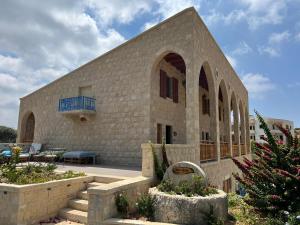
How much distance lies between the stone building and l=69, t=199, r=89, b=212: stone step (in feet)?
16.0

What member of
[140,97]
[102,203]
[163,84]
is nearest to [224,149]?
[163,84]

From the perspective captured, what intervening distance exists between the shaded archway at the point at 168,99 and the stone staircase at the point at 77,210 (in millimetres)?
5101

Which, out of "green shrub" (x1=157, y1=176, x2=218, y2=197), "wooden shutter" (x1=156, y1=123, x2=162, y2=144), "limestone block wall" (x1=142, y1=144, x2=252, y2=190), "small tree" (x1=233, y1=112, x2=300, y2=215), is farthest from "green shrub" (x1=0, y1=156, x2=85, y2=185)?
"wooden shutter" (x1=156, y1=123, x2=162, y2=144)

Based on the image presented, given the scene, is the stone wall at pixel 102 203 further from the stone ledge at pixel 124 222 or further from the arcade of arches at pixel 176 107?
the arcade of arches at pixel 176 107

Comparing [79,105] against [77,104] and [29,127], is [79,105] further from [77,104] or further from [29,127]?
[29,127]

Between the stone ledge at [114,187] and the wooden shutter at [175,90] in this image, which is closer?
the stone ledge at [114,187]

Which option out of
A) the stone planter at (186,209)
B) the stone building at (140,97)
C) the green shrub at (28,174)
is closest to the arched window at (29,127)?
the stone building at (140,97)

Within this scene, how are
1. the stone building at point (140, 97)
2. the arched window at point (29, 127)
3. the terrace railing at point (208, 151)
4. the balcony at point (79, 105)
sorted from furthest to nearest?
the arched window at point (29, 127), the balcony at point (79, 105), the stone building at point (140, 97), the terrace railing at point (208, 151)

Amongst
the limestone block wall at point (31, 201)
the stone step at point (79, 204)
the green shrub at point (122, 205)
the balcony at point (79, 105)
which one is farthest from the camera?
the balcony at point (79, 105)

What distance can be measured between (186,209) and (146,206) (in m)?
0.92

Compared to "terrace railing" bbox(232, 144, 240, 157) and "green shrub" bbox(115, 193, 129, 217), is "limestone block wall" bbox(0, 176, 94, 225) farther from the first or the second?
"terrace railing" bbox(232, 144, 240, 157)

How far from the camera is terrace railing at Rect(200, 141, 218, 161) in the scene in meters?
10.7

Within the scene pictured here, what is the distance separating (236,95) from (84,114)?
482 inches

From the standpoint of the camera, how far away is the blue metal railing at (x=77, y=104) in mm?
12578
